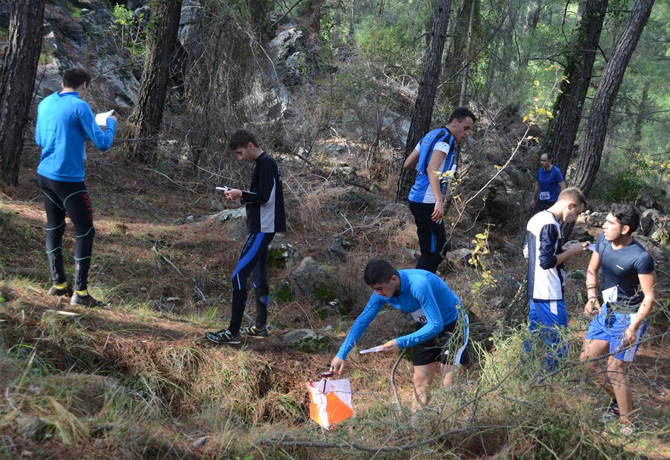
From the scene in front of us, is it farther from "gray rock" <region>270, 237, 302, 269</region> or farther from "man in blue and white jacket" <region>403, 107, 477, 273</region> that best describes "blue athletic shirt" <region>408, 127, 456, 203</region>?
"gray rock" <region>270, 237, 302, 269</region>

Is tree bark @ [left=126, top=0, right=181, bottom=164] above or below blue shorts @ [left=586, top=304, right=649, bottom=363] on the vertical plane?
above

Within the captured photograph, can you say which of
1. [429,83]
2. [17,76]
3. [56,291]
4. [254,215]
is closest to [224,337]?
[254,215]

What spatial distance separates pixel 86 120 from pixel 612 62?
7.39 m

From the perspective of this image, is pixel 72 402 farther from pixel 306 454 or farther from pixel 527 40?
pixel 527 40

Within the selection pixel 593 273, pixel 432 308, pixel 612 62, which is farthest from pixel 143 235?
pixel 612 62

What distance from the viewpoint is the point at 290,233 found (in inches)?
344

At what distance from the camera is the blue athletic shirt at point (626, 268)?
165 inches

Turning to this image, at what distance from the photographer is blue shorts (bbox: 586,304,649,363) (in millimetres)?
4141

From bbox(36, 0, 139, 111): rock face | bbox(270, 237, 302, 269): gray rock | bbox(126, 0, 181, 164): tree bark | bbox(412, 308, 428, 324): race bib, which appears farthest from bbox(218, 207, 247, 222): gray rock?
bbox(36, 0, 139, 111): rock face

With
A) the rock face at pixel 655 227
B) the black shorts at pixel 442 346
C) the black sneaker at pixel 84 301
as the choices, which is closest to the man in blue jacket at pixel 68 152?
the black sneaker at pixel 84 301

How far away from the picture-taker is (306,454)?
11.1 feet

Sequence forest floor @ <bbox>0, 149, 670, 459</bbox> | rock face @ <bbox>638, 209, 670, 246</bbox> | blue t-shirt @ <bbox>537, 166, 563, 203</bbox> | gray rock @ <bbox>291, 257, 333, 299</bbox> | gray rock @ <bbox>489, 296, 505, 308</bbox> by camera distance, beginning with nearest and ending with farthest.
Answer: forest floor @ <bbox>0, 149, 670, 459</bbox>, gray rock @ <bbox>489, 296, 505, 308</bbox>, gray rock @ <bbox>291, 257, 333, 299</bbox>, blue t-shirt @ <bbox>537, 166, 563, 203</bbox>, rock face @ <bbox>638, 209, 670, 246</bbox>

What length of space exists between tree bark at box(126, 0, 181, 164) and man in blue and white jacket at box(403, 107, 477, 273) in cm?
618

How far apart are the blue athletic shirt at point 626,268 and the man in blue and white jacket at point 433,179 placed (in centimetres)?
155
